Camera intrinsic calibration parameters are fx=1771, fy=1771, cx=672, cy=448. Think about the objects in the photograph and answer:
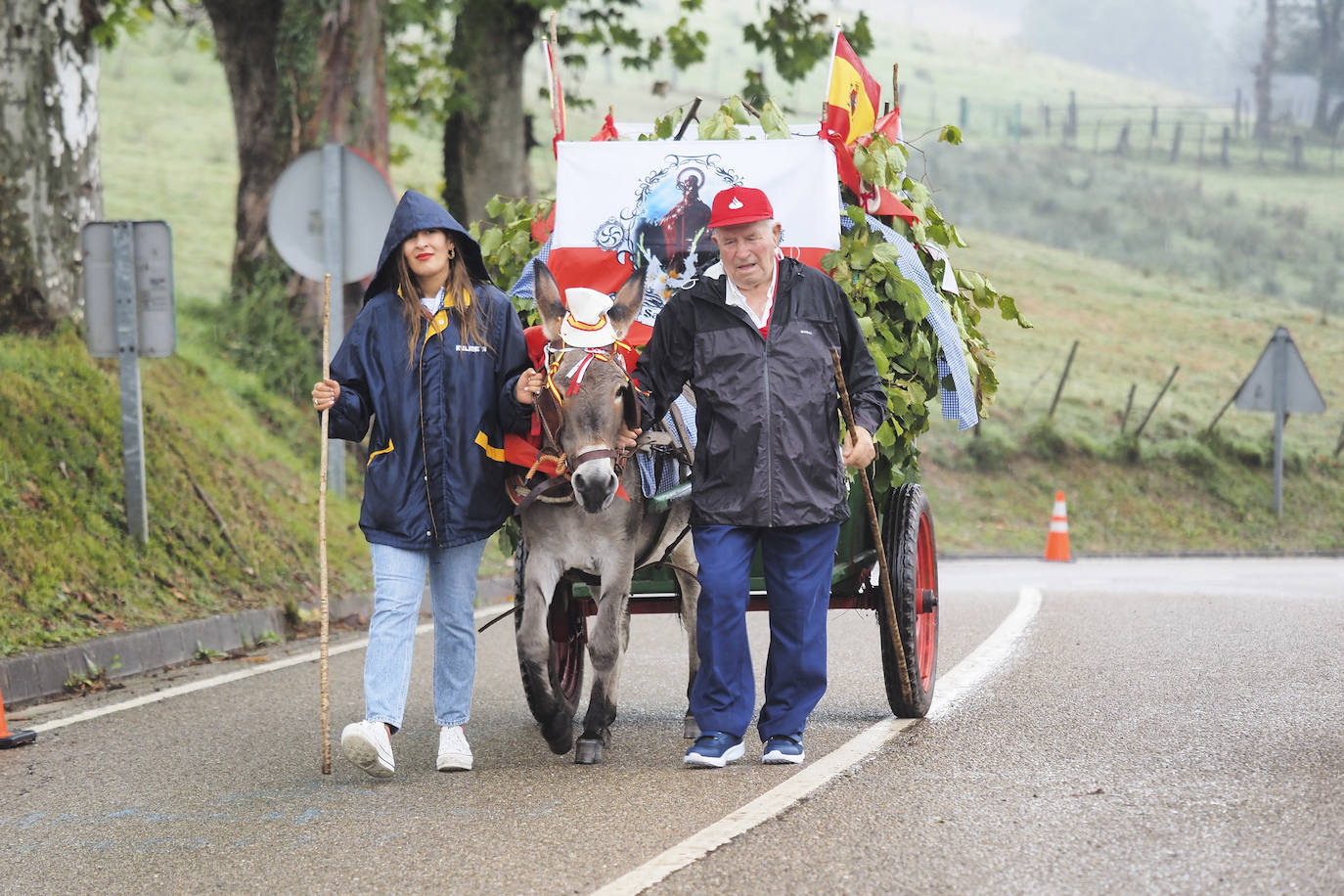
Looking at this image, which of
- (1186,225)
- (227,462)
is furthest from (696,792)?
(1186,225)

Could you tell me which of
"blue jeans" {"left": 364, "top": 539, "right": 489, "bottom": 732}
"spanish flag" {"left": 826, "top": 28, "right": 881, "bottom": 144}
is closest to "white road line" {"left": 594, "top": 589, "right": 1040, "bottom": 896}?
"blue jeans" {"left": 364, "top": 539, "right": 489, "bottom": 732}

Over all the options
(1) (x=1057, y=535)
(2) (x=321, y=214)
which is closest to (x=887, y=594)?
(2) (x=321, y=214)

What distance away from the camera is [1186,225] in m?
57.5

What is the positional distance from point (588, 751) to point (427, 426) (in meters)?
1.39

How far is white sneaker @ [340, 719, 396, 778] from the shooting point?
6.25 m

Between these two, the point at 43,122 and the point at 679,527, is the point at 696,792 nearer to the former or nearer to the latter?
the point at 679,527

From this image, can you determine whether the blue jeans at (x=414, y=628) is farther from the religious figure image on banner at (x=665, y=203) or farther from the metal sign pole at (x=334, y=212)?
the metal sign pole at (x=334, y=212)

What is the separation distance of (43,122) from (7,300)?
135 cm

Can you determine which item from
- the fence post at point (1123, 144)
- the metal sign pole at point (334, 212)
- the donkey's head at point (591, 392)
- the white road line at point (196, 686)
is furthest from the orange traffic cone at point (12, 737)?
the fence post at point (1123, 144)

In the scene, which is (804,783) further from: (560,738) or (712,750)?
(560,738)

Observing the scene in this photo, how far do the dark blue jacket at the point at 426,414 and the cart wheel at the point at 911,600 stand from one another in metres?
1.72

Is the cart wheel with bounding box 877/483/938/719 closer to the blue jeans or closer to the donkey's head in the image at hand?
the donkey's head

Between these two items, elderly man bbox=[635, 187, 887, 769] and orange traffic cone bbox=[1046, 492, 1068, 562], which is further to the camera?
orange traffic cone bbox=[1046, 492, 1068, 562]

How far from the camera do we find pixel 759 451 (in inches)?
260
